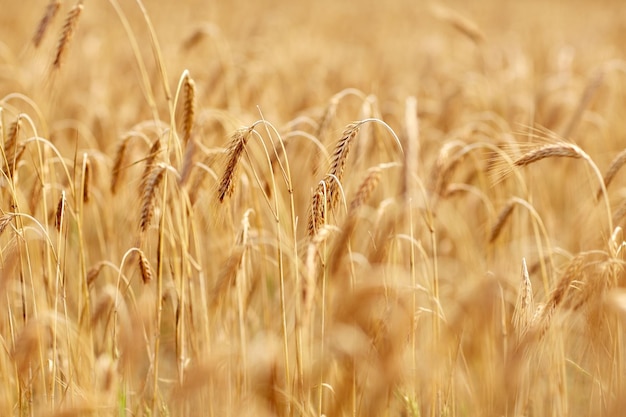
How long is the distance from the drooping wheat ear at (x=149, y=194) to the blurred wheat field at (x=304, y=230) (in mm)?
10

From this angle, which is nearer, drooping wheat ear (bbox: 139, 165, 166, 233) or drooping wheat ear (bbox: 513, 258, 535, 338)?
drooping wheat ear (bbox: 513, 258, 535, 338)

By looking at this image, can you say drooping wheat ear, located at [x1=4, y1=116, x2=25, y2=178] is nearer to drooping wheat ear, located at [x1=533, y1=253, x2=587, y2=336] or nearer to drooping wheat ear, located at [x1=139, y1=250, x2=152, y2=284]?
drooping wheat ear, located at [x1=139, y1=250, x2=152, y2=284]

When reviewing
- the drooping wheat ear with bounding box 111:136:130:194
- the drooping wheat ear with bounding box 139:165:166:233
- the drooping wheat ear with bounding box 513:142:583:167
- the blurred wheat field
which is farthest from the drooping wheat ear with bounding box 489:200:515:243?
the drooping wheat ear with bounding box 111:136:130:194

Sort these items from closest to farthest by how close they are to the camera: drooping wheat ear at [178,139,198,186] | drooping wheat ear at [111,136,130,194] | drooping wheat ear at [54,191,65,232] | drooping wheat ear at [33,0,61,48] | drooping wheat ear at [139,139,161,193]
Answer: drooping wheat ear at [178,139,198,186] < drooping wheat ear at [54,191,65,232] < drooping wheat ear at [139,139,161,193] < drooping wheat ear at [33,0,61,48] < drooping wheat ear at [111,136,130,194]

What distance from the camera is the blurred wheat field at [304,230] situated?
1476 millimetres

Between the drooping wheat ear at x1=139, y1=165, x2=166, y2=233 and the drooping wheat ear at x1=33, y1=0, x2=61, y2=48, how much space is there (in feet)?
2.09

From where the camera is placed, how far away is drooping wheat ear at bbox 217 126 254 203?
1.49 metres

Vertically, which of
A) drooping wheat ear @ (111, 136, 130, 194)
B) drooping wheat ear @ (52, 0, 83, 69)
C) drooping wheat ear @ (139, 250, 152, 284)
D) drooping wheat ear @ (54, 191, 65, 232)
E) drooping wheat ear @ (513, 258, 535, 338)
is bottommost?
drooping wheat ear @ (513, 258, 535, 338)

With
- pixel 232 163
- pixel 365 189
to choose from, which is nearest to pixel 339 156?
pixel 365 189

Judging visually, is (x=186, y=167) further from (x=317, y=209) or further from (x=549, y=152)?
(x=549, y=152)

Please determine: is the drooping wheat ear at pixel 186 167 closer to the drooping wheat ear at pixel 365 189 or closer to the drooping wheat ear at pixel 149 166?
the drooping wheat ear at pixel 149 166

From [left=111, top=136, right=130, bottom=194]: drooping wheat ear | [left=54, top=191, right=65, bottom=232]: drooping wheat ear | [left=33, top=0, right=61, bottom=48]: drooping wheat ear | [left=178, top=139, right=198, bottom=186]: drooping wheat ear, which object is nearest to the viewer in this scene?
[left=178, top=139, right=198, bottom=186]: drooping wheat ear

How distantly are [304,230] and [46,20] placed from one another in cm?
165

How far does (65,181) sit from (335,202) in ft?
4.38
